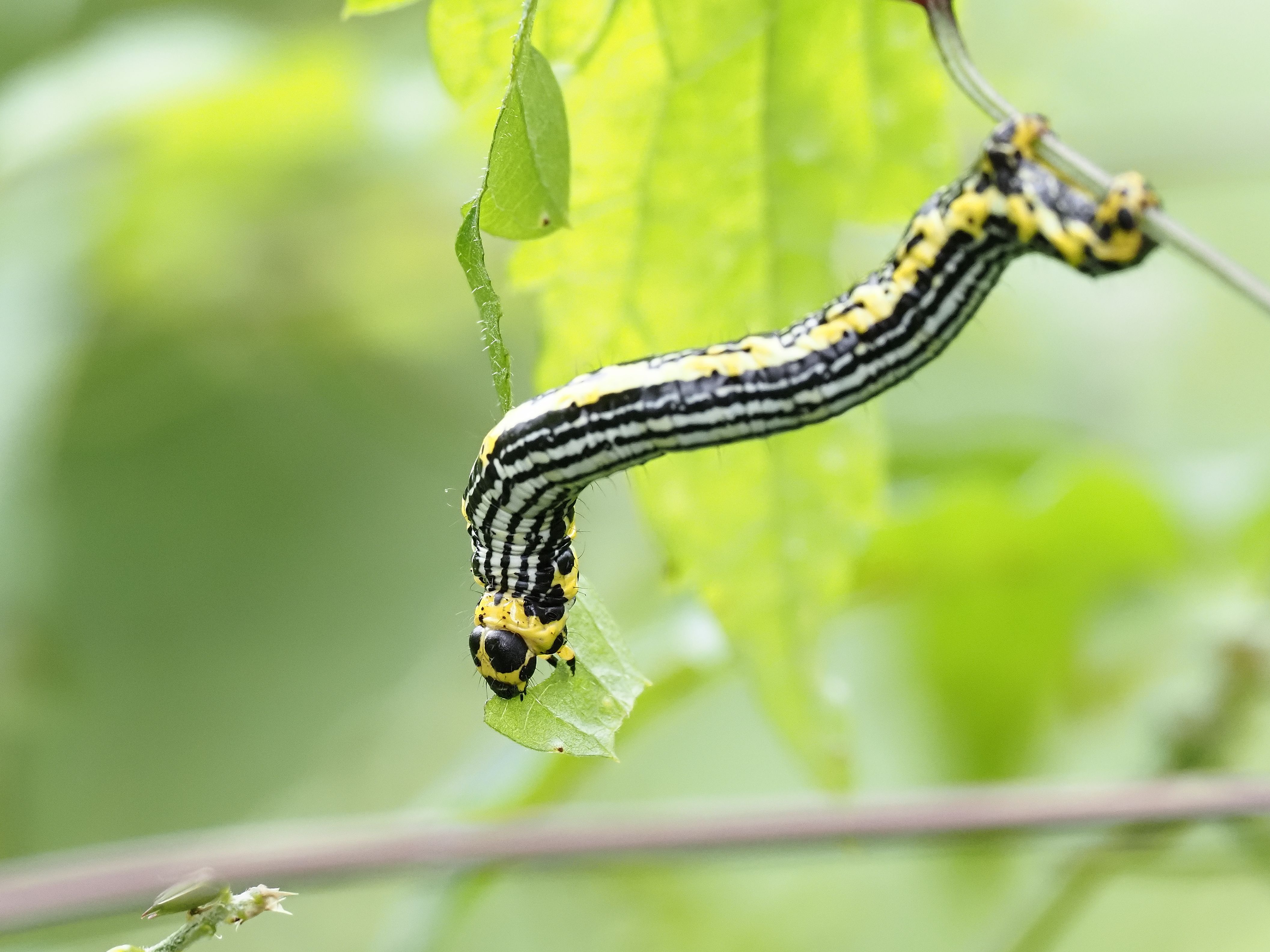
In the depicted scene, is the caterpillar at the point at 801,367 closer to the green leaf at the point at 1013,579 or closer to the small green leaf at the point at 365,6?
the small green leaf at the point at 365,6

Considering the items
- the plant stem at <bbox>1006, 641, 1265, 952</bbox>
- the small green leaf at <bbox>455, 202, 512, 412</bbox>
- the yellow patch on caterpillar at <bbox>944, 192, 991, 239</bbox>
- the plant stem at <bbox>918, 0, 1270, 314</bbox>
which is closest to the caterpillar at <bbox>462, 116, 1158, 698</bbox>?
the yellow patch on caterpillar at <bbox>944, 192, 991, 239</bbox>

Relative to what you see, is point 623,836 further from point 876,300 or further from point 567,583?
point 876,300

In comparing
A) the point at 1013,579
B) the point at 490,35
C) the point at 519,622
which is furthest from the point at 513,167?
the point at 1013,579

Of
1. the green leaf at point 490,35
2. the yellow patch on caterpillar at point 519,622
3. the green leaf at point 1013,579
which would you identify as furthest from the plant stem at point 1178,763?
the green leaf at point 490,35

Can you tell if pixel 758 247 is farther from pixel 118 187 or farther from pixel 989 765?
pixel 118 187

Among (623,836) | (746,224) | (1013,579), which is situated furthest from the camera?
(1013,579)

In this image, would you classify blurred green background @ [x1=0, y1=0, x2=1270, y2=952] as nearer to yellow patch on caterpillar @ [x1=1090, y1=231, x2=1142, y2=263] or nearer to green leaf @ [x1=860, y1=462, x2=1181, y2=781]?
green leaf @ [x1=860, y1=462, x2=1181, y2=781]


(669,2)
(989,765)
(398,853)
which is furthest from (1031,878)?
(669,2)
